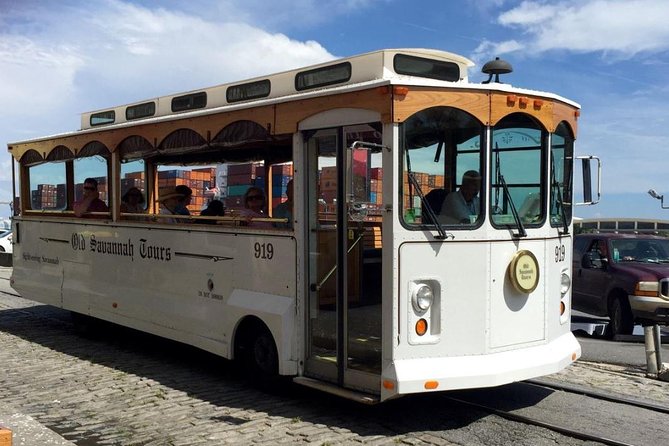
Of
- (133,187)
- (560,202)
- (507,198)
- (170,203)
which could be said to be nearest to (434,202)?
(507,198)

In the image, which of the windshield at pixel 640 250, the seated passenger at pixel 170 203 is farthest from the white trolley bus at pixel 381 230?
the windshield at pixel 640 250

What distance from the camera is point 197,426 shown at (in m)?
5.88

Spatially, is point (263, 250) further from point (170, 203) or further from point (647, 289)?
point (647, 289)

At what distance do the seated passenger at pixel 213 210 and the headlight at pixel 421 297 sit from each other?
275 centimetres

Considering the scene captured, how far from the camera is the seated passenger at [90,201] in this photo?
9.38 meters

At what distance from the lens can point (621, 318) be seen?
36.7 feet

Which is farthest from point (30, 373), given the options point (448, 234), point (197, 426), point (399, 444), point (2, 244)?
point (2, 244)

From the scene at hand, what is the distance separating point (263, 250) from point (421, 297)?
1.84 meters

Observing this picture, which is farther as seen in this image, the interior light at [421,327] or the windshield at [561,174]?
the windshield at [561,174]

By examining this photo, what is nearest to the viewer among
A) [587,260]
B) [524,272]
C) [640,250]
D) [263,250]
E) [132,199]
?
[524,272]

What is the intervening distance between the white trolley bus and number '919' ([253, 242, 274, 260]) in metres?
0.02

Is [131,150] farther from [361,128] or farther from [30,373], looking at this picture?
[361,128]

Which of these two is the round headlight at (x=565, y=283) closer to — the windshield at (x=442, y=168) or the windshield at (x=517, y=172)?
the windshield at (x=517, y=172)

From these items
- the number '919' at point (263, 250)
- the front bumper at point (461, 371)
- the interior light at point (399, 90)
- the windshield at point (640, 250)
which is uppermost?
the interior light at point (399, 90)
